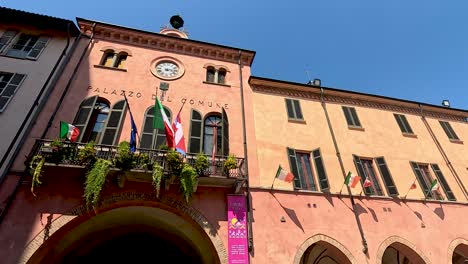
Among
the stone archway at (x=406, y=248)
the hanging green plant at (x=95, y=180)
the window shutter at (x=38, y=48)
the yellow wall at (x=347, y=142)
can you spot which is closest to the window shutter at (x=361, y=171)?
the yellow wall at (x=347, y=142)

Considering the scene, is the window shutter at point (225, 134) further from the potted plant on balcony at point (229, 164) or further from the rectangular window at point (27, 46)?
the rectangular window at point (27, 46)

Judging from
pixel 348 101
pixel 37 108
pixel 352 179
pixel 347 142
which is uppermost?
pixel 348 101

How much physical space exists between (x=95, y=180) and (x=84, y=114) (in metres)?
3.92

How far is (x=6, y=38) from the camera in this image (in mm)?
13055

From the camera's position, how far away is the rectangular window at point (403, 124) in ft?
50.0

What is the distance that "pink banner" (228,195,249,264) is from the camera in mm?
9016

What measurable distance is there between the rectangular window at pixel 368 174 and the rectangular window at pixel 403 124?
373 centimetres

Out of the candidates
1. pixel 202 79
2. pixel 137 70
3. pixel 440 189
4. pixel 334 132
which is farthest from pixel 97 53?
pixel 440 189

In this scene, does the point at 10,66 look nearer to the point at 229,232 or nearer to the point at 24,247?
the point at 24,247

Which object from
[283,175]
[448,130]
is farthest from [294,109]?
[448,130]

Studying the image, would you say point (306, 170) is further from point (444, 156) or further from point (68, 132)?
point (68, 132)

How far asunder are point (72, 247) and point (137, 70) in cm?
823

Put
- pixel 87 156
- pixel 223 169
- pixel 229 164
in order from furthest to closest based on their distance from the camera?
pixel 223 169
pixel 229 164
pixel 87 156

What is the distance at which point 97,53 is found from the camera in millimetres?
13531
